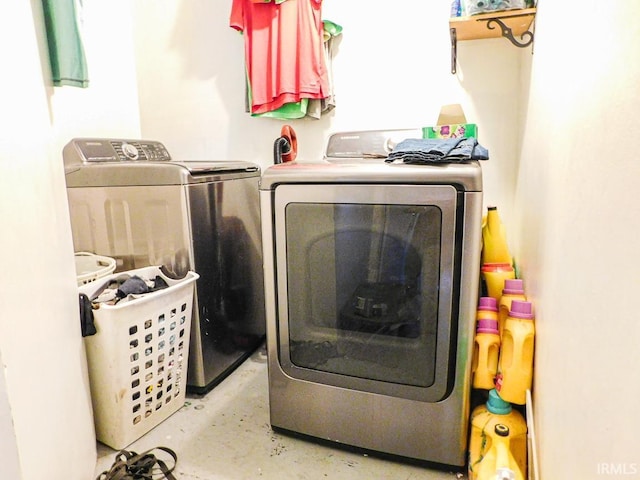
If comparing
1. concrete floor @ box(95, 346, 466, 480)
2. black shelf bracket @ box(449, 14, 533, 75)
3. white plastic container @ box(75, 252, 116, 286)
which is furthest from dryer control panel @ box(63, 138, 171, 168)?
black shelf bracket @ box(449, 14, 533, 75)

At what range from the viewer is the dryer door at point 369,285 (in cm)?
116

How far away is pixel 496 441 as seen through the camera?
43.6 inches

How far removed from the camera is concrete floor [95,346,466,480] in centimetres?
125

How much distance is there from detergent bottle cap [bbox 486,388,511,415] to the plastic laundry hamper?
1.04 m

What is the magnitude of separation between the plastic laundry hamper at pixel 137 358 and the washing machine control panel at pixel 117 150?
0.57m

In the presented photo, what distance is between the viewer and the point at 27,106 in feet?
2.93

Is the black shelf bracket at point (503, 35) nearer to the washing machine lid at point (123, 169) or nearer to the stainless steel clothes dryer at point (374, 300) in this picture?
the stainless steel clothes dryer at point (374, 300)

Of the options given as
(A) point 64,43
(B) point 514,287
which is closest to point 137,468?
(B) point 514,287

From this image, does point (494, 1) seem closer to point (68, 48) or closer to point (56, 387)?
point (68, 48)

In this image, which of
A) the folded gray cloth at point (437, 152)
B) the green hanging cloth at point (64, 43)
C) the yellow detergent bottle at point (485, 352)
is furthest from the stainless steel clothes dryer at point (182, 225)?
the yellow detergent bottle at point (485, 352)

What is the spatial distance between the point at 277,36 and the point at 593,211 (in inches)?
67.6

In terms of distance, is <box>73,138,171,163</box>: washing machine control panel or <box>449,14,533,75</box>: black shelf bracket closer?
<box>449,14,533,75</box>: black shelf bracket

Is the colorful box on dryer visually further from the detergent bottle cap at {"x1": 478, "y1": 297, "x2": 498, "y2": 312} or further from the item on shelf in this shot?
the detergent bottle cap at {"x1": 478, "y1": 297, "x2": 498, "y2": 312}

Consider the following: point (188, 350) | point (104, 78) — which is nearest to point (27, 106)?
point (188, 350)
